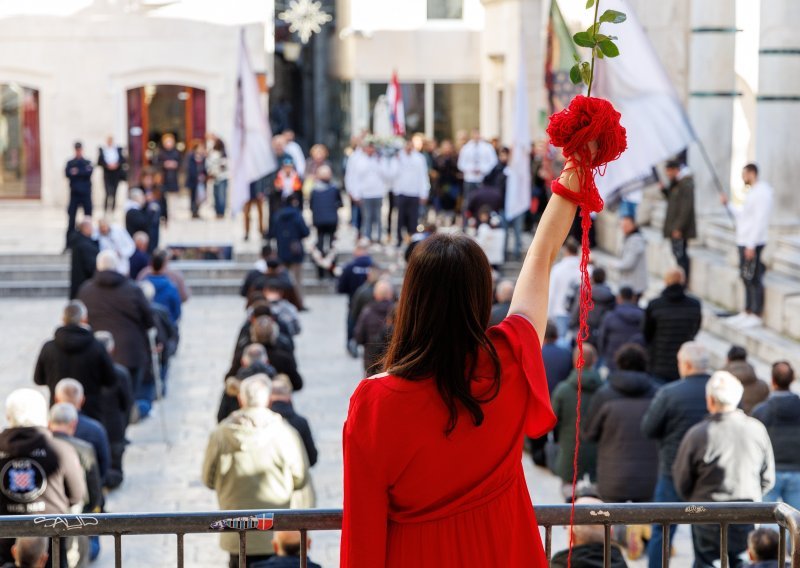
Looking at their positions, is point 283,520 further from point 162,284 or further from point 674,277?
point 162,284

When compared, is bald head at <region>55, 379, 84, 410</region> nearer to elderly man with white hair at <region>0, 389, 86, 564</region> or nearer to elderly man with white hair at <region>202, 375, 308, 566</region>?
elderly man with white hair at <region>0, 389, 86, 564</region>

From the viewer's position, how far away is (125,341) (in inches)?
509

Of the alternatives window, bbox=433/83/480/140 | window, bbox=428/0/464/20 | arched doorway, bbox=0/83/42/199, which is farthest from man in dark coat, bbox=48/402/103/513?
window, bbox=433/83/480/140

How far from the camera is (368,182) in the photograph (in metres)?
23.4

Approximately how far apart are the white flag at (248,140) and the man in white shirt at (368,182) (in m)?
2.73

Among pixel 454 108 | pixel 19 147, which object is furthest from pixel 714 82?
pixel 19 147

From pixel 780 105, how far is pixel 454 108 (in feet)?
66.4

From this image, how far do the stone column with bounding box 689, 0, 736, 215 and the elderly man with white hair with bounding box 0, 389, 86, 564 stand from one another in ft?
42.5

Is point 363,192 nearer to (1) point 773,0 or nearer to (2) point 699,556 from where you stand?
(1) point 773,0

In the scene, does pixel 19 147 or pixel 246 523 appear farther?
pixel 19 147

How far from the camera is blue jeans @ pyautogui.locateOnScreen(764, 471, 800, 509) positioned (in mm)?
8516

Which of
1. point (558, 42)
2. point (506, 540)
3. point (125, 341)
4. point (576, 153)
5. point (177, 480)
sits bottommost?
point (177, 480)

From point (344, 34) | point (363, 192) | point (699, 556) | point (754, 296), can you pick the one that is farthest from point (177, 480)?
point (344, 34)

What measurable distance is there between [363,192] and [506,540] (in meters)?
20.6
